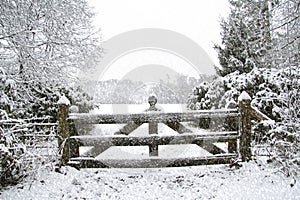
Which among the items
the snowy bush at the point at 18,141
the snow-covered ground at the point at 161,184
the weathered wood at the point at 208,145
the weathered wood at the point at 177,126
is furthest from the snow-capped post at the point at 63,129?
the weathered wood at the point at 208,145

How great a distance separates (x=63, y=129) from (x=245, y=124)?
136 inches

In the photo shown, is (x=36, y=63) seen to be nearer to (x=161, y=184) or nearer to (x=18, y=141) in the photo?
(x=18, y=141)

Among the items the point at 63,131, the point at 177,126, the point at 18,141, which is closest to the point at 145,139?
the point at 177,126

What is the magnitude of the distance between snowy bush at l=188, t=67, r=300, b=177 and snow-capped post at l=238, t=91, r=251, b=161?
24cm

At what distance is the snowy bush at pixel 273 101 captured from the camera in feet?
14.7

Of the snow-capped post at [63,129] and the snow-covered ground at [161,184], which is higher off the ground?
the snow-capped post at [63,129]

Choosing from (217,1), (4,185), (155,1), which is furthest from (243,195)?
(155,1)

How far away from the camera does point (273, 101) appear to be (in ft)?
25.1

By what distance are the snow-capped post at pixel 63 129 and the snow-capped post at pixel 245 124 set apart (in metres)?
3.33

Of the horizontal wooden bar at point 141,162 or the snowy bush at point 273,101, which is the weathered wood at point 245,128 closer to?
the snowy bush at point 273,101

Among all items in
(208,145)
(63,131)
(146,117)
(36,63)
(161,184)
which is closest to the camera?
(161,184)

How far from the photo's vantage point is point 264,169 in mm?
4906

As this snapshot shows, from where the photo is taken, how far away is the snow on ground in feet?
13.9

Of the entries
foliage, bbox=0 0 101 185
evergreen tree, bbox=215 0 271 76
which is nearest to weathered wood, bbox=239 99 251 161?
foliage, bbox=0 0 101 185
